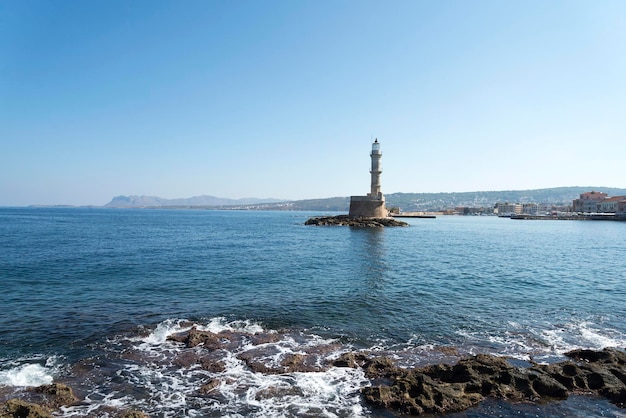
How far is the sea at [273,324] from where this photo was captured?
9.39 meters

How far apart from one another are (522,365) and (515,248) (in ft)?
120

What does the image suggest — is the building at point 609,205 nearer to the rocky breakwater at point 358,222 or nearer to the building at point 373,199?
the rocky breakwater at point 358,222

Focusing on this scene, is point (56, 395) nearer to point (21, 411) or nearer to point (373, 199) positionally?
point (21, 411)

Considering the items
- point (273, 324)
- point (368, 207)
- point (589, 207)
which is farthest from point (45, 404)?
point (589, 207)

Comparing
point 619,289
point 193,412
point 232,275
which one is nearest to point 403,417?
point 193,412

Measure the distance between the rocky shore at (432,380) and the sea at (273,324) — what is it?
0.58ft

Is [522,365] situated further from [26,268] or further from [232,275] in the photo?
[26,268]

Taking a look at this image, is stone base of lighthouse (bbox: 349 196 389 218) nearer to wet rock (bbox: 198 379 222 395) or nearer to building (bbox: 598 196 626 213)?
wet rock (bbox: 198 379 222 395)

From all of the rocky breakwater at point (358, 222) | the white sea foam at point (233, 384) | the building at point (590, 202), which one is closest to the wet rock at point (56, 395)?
the white sea foam at point (233, 384)

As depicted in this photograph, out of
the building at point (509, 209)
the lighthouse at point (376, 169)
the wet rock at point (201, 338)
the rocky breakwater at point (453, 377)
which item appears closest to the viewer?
the rocky breakwater at point (453, 377)

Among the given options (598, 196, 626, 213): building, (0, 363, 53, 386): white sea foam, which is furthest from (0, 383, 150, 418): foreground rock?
(598, 196, 626, 213): building

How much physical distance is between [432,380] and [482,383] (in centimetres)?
135

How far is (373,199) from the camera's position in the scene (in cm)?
7619

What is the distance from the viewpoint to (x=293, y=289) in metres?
20.8
